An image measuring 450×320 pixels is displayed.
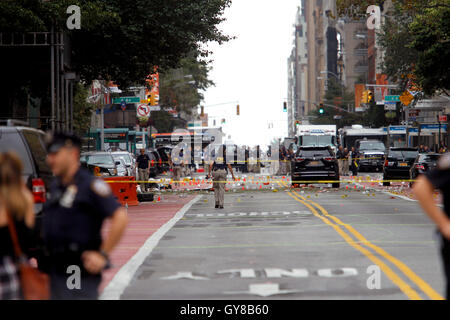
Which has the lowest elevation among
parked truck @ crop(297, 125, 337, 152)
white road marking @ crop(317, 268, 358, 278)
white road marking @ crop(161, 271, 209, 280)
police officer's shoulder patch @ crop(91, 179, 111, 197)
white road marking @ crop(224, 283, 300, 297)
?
white road marking @ crop(161, 271, 209, 280)

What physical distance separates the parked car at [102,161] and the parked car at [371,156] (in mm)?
27337

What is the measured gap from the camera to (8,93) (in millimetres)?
31078

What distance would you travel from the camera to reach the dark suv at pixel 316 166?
37344 mm

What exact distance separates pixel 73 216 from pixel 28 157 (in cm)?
570

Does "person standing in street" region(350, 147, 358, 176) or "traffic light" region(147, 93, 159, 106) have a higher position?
"traffic light" region(147, 93, 159, 106)

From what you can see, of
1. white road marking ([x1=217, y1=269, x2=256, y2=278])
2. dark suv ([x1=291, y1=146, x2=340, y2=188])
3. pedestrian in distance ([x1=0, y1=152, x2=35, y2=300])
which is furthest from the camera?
dark suv ([x1=291, y1=146, x2=340, y2=188])

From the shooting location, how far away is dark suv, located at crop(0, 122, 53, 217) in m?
11.7

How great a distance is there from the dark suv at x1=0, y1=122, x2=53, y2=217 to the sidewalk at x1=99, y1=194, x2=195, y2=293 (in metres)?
1.34

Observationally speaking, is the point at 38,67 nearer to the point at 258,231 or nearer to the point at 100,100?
the point at 258,231

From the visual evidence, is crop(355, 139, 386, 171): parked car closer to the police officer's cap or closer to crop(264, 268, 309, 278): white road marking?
crop(264, 268, 309, 278): white road marking

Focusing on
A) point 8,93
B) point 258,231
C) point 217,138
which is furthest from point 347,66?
point 258,231

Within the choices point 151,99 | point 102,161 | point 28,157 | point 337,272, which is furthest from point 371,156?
point 28,157

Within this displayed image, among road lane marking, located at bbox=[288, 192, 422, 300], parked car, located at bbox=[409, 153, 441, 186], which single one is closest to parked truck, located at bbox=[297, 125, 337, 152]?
parked car, located at bbox=[409, 153, 441, 186]
